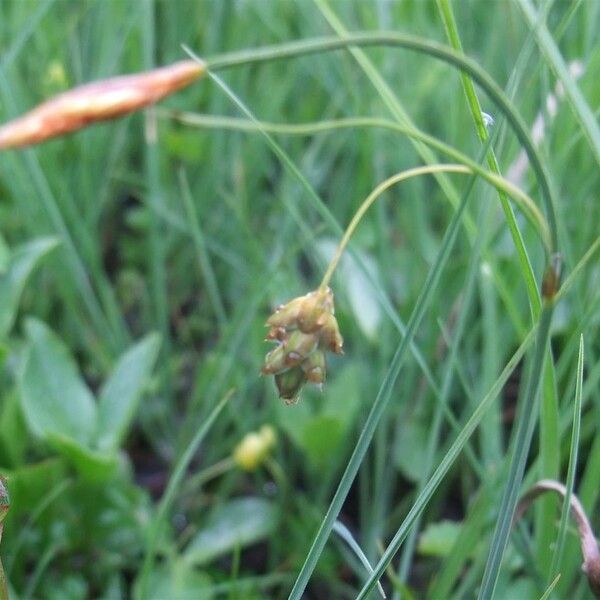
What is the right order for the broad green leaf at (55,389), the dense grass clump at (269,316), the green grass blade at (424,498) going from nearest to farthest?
the green grass blade at (424,498) → the dense grass clump at (269,316) → the broad green leaf at (55,389)

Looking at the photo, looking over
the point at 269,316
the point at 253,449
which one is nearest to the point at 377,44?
the point at 269,316

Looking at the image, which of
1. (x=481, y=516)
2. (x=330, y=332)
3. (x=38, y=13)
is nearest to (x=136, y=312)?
(x=38, y=13)

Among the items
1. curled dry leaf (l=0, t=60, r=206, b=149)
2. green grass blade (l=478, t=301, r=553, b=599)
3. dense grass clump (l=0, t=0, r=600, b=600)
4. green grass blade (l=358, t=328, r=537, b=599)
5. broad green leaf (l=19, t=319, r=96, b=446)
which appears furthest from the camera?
broad green leaf (l=19, t=319, r=96, b=446)

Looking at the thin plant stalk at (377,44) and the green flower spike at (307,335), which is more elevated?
the thin plant stalk at (377,44)

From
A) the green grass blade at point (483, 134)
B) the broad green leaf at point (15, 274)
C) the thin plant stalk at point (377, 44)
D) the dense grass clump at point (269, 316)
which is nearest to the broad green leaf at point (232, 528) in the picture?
the dense grass clump at point (269, 316)

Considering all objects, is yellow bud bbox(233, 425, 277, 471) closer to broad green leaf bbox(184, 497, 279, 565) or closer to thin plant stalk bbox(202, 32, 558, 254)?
broad green leaf bbox(184, 497, 279, 565)

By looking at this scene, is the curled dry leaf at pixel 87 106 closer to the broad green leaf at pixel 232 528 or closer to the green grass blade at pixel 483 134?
the green grass blade at pixel 483 134

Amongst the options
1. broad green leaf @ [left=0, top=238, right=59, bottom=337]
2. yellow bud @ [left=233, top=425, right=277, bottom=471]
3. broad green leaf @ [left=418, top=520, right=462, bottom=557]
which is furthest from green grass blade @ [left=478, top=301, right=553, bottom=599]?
broad green leaf @ [left=0, top=238, right=59, bottom=337]
